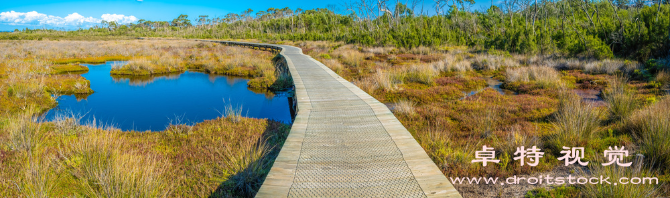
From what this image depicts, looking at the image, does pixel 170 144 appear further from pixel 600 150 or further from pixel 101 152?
pixel 600 150

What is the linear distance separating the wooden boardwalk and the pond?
4230mm

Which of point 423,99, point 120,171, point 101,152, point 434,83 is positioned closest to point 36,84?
point 101,152

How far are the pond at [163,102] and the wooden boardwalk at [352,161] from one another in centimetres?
423

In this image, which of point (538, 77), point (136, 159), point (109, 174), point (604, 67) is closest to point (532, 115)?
point (538, 77)

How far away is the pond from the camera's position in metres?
9.50

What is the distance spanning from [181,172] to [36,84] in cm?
1059

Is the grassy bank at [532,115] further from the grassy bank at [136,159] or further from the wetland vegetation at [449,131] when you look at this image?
the grassy bank at [136,159]

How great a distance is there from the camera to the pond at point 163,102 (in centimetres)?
950

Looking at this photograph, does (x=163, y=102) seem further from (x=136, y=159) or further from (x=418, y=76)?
(x=418, y=76)

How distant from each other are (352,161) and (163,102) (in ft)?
34.8

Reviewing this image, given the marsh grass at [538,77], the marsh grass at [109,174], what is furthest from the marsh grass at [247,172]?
the marsh grass at [538,77]

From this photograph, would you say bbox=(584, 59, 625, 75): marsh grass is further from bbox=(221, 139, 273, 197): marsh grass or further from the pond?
bbox=(221, 139, 273, 197): marsh grass

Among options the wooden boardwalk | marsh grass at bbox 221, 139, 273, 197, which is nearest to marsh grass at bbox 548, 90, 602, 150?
the wooden boardwalk

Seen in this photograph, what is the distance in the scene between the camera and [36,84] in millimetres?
11141
